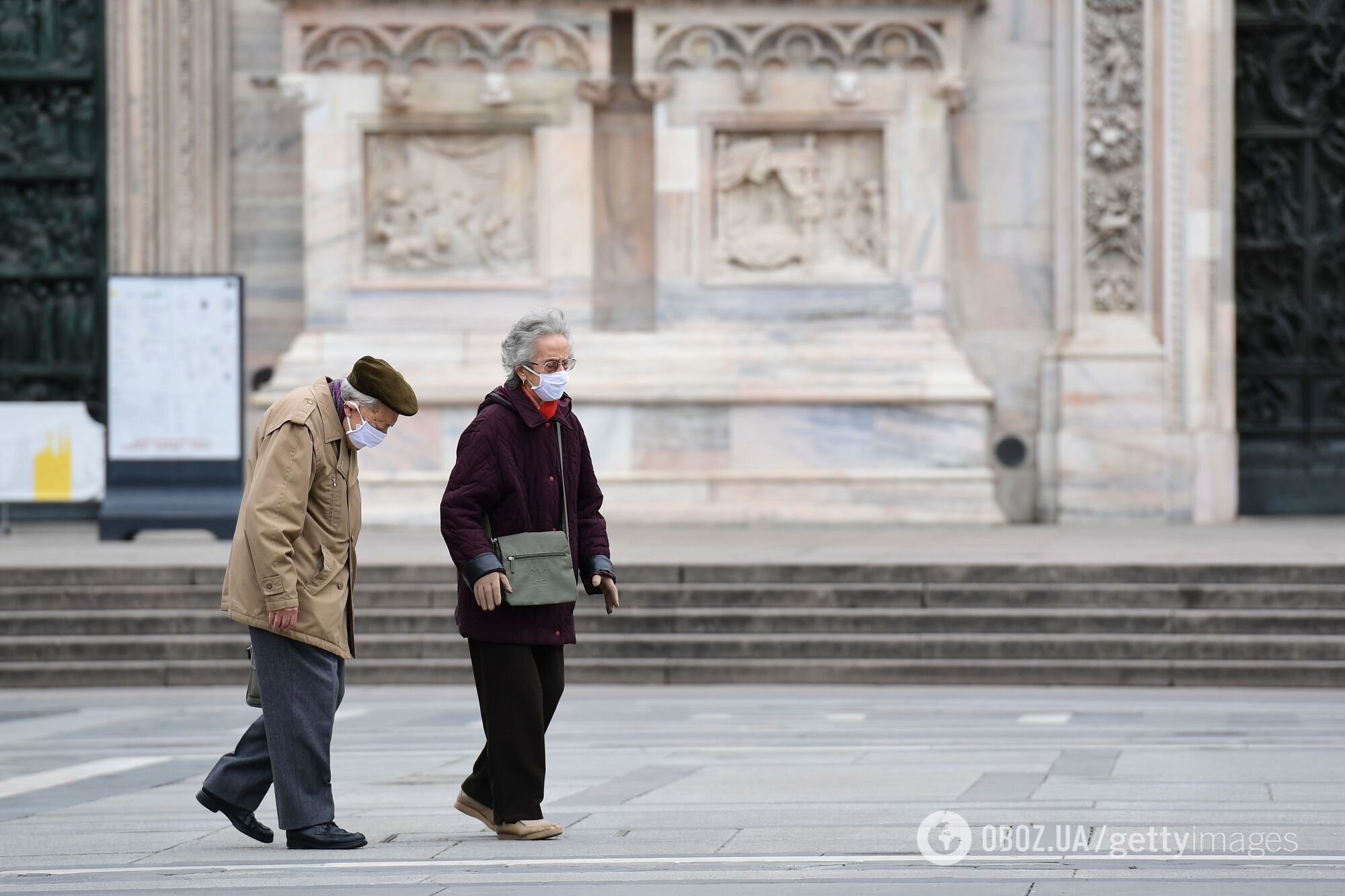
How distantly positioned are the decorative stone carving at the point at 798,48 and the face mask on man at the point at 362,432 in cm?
1277

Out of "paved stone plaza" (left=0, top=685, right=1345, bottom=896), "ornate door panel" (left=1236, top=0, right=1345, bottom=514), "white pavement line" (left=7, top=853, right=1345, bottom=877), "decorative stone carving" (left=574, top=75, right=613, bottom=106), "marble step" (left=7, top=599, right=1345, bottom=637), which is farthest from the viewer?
"ornate door panel" (left=1236, top=0, right=1345, bottom=514)

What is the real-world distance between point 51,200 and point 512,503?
1559 centimetres

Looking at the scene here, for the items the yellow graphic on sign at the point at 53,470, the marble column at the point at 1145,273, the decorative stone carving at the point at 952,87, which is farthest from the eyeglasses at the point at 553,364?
the yellow graphic on sign at the point at 53,470

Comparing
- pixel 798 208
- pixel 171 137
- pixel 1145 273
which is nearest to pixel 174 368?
pixel 171 137

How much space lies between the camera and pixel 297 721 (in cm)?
632

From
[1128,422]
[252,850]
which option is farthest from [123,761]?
[1128,422]

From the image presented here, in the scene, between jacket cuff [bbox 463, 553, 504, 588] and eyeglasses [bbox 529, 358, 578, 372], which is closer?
jacket cuff [bbox 463, 553, 504, 588]

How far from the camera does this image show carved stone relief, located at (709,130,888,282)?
61.8ft

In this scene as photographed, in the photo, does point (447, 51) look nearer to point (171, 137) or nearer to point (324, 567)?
point (171, 137)

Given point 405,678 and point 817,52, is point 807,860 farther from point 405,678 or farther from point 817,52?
point 817,52

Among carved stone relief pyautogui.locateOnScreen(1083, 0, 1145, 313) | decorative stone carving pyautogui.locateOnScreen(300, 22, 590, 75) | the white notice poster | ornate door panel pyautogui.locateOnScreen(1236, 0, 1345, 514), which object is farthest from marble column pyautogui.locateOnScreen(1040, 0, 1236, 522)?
the white notice poster

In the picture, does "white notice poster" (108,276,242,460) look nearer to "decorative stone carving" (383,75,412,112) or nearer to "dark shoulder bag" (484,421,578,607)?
"decorative stone carving" (383,75,412,112)
